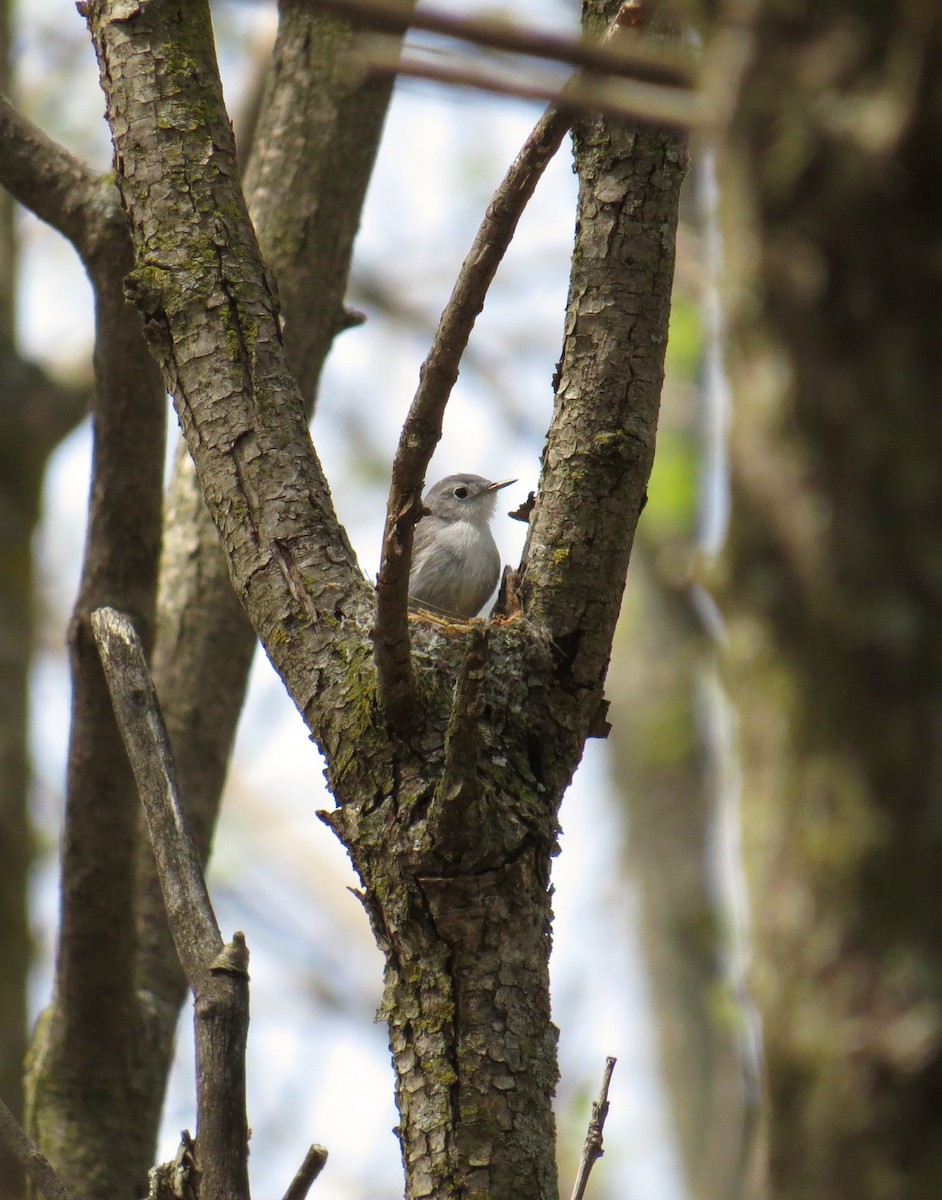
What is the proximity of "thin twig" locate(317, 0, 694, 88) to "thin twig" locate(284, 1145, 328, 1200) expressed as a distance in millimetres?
1852

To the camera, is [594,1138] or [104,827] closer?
[594,1138]

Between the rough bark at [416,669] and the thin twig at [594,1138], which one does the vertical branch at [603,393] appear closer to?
the rough bark at [416,669]

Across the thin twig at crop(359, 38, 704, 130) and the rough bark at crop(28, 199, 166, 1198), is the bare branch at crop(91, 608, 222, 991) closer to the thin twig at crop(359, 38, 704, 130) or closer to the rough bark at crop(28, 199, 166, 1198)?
the rough bark at crop(28, 199, 166, 1198)

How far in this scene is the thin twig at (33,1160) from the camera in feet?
8.20

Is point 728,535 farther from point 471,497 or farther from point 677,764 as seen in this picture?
point 677,764

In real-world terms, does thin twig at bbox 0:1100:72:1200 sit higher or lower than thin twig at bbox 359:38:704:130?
lower

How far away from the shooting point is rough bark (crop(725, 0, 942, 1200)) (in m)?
1.11

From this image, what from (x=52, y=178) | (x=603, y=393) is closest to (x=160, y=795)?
(x=603, y=393)

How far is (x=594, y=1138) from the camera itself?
2.69 metres

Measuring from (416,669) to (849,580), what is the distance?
1.42m

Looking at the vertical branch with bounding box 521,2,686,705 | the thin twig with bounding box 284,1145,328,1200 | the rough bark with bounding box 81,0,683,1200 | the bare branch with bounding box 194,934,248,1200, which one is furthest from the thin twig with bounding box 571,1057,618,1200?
the vertical branch with bounding box 521,2,686,705

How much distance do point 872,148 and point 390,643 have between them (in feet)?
4.47

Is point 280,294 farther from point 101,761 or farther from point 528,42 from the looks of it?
point 528,42

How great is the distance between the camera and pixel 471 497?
8.30 m
